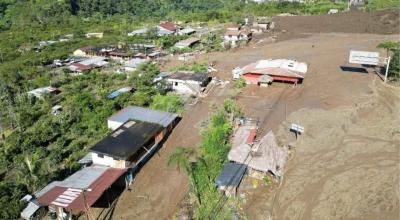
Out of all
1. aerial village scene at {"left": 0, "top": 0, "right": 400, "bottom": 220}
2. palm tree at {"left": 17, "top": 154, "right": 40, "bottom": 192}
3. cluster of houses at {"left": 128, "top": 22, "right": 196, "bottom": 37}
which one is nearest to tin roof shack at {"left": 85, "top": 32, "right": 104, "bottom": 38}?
cluster of houses at {"left": 128, "top": 22, "right": 196, "bottom": 37}

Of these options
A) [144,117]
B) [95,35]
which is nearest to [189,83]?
[144,117]

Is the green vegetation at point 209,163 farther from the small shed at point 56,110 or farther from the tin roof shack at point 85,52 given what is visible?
the tin roof shack at point 85,52

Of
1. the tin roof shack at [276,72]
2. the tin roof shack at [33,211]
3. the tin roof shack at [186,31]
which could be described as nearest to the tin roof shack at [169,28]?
the tin roof shack at [186,31]

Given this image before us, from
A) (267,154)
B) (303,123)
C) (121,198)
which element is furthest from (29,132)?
(303,123)

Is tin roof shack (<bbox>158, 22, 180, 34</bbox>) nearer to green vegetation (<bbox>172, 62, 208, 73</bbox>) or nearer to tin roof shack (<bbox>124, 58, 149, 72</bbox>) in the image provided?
tin roof shack (<bbox>124, 58, 149, 72</bbox>)

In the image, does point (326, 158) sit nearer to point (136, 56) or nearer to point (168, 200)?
point (168, 200)

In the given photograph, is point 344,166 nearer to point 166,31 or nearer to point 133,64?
point 133,64
